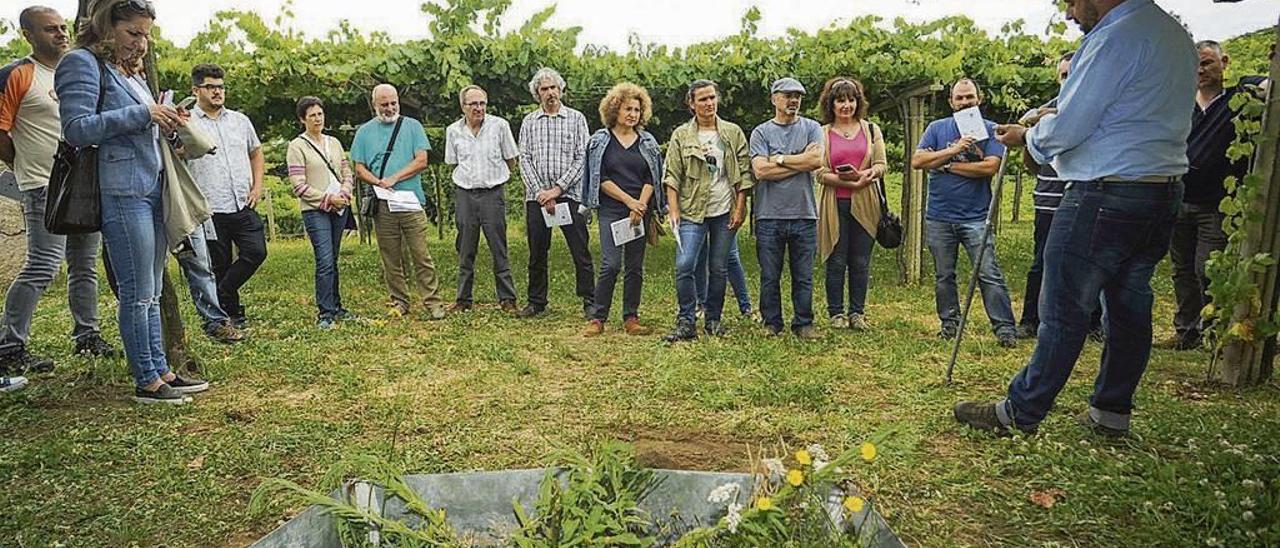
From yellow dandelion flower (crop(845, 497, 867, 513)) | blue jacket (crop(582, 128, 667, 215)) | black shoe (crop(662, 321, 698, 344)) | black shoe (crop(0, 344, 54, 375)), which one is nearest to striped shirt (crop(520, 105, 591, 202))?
blue jacket (crop(582, 128, 667, 215))

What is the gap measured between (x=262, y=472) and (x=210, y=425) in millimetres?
793

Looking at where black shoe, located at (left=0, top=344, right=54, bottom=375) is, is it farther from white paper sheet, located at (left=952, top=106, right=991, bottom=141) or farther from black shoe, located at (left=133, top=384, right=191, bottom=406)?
white paper sheet, located at (left=952, top=106, right=991, bottom=141)

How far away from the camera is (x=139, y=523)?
299 centimetres

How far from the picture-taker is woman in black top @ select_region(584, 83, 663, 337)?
6.20 meters

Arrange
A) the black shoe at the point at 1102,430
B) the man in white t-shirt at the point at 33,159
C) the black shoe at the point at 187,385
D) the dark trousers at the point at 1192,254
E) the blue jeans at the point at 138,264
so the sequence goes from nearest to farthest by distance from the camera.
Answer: the black shoe at the point at 1102,430 → the blue jeans at the point at 138,264 → the black shoe at the point at 187,385 → the man in white t-shirt at the point at 33,159 → the dark trousers at the point at 1192,254

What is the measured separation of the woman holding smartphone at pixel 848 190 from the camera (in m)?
6.23

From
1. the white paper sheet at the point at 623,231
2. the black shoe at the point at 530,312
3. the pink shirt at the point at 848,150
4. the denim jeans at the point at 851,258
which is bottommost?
the black shoe at the point at 530,312

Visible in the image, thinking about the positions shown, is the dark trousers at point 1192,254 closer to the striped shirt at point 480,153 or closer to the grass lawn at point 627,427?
the grass lawn at point 627,427

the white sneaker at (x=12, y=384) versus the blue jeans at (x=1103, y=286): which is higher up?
the blue jeans at (x=1103, y=286)

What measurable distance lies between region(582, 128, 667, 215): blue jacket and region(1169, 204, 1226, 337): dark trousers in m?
3.17

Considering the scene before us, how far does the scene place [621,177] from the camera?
626 centimetres

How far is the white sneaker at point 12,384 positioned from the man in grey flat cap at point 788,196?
4.22 meters

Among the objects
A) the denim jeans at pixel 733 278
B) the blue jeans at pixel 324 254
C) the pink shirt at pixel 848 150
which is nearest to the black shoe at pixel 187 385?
the blue jeans at pixel 324 254

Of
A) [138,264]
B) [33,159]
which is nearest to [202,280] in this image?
[33,159]
